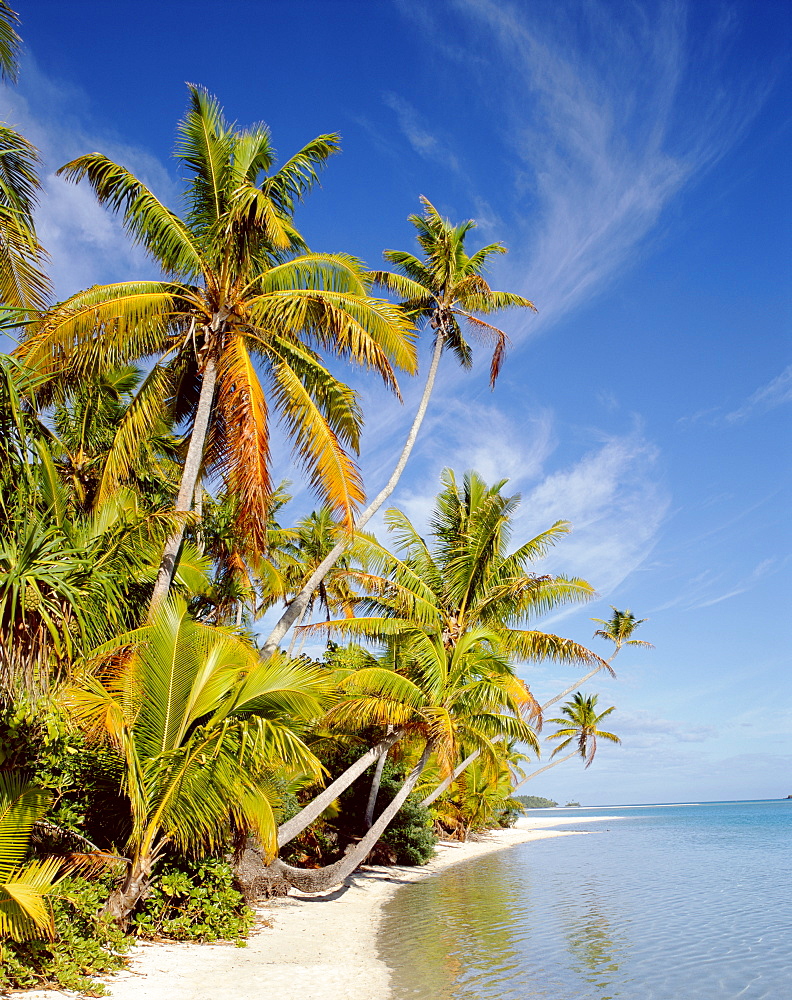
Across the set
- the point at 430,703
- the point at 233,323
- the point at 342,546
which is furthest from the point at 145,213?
the point at 430,703

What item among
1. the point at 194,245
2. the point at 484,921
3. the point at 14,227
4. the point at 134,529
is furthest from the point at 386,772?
the point at 14,227

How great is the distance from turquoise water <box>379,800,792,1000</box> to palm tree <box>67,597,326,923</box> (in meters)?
2.87

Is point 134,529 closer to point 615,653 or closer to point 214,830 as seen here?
point 214,830

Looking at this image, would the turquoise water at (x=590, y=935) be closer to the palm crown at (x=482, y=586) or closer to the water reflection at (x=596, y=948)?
the water reflection at (x=596, y=948)

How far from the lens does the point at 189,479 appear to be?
1060 centimetres

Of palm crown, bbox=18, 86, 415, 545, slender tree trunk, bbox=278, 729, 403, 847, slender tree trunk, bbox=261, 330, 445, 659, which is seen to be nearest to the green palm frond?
palm crown, bbox=18, 86, 415, 545

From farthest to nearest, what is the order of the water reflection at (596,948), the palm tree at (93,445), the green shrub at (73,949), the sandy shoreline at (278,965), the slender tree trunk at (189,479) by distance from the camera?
the palm tree at (93,445) → the slender tree trunk at (189,479) → the water reflection at (596,948) → the sandy shoreline at (278,965) → the green shrub at (73,949)

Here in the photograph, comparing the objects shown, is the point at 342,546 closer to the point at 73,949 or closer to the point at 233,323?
the point at 233,323

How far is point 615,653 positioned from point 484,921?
2824cm

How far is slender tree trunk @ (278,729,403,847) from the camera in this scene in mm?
12219

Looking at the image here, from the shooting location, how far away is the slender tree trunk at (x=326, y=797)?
12.2m

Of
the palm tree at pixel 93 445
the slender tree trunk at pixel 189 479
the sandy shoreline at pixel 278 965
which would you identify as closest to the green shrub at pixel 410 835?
the sandy shoreline at pixel 278 965

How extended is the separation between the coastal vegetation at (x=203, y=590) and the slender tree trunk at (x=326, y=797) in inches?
1.9

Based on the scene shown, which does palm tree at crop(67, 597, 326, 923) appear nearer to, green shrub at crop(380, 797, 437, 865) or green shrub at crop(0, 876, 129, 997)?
green shrub at crop(0, 876, 129, 997)
